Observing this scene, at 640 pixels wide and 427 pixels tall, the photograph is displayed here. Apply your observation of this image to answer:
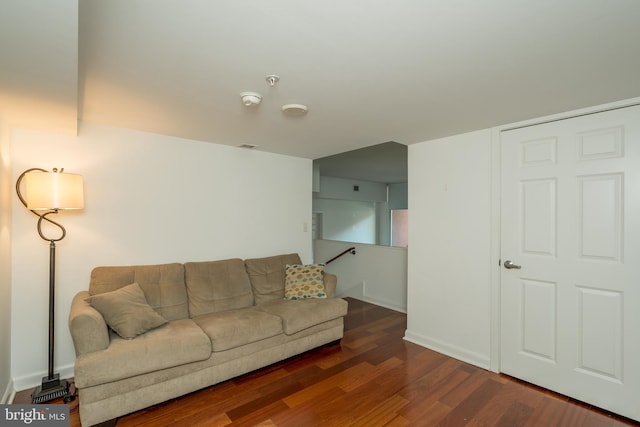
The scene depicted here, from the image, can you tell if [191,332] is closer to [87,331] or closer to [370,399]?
[87,331]

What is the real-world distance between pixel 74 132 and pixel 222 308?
77.5 inches

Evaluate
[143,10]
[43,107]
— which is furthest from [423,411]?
[43,107]

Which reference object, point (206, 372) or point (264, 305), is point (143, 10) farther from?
point (264, 305)

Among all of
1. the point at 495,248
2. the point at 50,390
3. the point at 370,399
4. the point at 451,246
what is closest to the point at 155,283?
the point at 50,390

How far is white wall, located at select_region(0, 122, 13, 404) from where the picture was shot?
2113mm

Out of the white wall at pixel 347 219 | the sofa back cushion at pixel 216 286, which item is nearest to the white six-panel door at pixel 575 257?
the sofa back cushion at pixel 216 286

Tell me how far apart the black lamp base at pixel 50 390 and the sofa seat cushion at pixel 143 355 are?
A: 1.84 feet

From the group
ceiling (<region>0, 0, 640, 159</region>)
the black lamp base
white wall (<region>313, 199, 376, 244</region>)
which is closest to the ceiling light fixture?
ceiling (<region>0, 0, 640, 159</region>)

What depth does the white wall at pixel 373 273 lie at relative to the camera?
4410 mm

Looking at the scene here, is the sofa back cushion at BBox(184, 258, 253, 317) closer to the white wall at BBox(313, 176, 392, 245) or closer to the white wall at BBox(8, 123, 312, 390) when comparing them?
the white wall at BBox(8, 123, 312, 390)

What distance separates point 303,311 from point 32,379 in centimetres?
221

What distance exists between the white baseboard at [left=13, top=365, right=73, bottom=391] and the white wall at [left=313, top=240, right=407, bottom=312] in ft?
12.0

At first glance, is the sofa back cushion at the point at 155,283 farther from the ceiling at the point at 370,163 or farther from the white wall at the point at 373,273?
the white wall at the point at 373,273

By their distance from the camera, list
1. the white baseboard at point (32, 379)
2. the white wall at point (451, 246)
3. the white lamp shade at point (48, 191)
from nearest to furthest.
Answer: the white lamp shade at point (48, 191)
the white baseboard at point (32, 379)
the white wall at point (451, 246)
